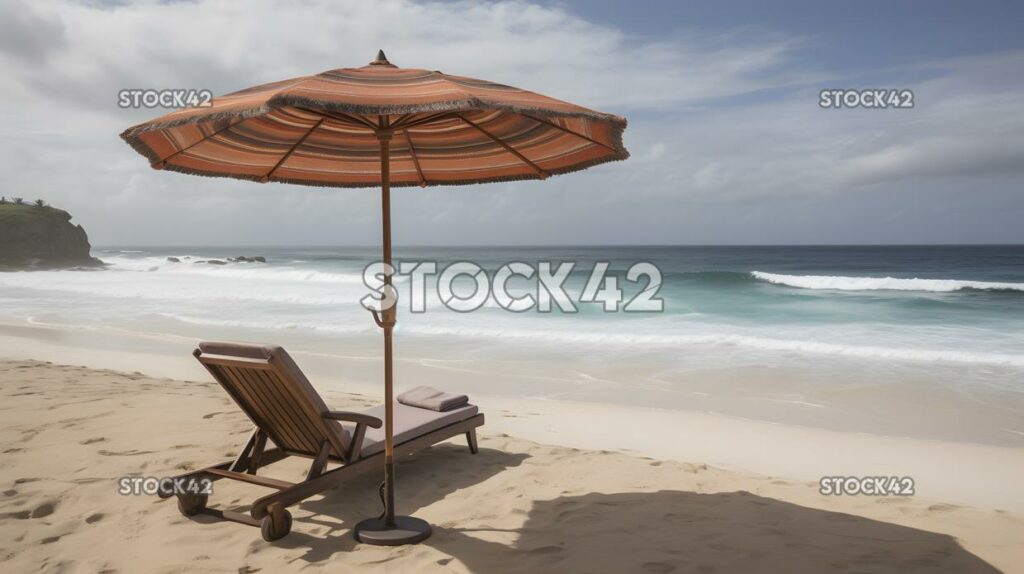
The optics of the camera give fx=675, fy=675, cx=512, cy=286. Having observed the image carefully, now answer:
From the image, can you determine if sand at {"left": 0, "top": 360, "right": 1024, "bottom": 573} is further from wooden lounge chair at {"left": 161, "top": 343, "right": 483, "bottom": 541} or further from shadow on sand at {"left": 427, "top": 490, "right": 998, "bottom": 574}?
wooden lounge chair at {"left": 161, "top": 343, "right": 483, "bottom": 541}

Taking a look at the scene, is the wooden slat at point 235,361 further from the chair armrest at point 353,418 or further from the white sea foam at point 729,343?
the white sea foam at point 729,343

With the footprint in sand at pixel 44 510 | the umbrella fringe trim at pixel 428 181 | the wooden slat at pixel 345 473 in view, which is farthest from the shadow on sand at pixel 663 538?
the umbrella fringe trim at pixel 428 181

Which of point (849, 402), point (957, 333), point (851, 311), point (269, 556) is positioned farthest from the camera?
point (851, 311)

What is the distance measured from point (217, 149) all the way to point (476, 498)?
2.91 m

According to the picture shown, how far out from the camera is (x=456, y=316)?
18266 mm

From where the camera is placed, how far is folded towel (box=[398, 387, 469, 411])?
5.50m

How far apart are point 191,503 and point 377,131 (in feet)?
8.30

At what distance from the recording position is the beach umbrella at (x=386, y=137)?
2.90 metres

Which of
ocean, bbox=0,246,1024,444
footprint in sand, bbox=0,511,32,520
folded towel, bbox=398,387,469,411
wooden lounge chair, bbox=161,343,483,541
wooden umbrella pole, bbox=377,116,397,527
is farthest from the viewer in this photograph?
ocean, bbox=0,246,1024,444

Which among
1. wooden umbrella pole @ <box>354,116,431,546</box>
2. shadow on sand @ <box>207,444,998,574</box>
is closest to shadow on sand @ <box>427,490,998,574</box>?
shadow on sand @ <box>207,444,998,574</box>

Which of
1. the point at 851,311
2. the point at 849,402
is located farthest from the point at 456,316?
the point at 851,311

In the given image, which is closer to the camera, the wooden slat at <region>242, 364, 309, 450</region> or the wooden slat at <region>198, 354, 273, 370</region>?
the wooden slat at <region>198, 354, 273, 370</region>

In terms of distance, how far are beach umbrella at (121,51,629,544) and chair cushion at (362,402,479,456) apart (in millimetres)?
675

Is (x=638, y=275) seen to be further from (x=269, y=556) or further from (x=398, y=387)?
(x=269, y=556)
